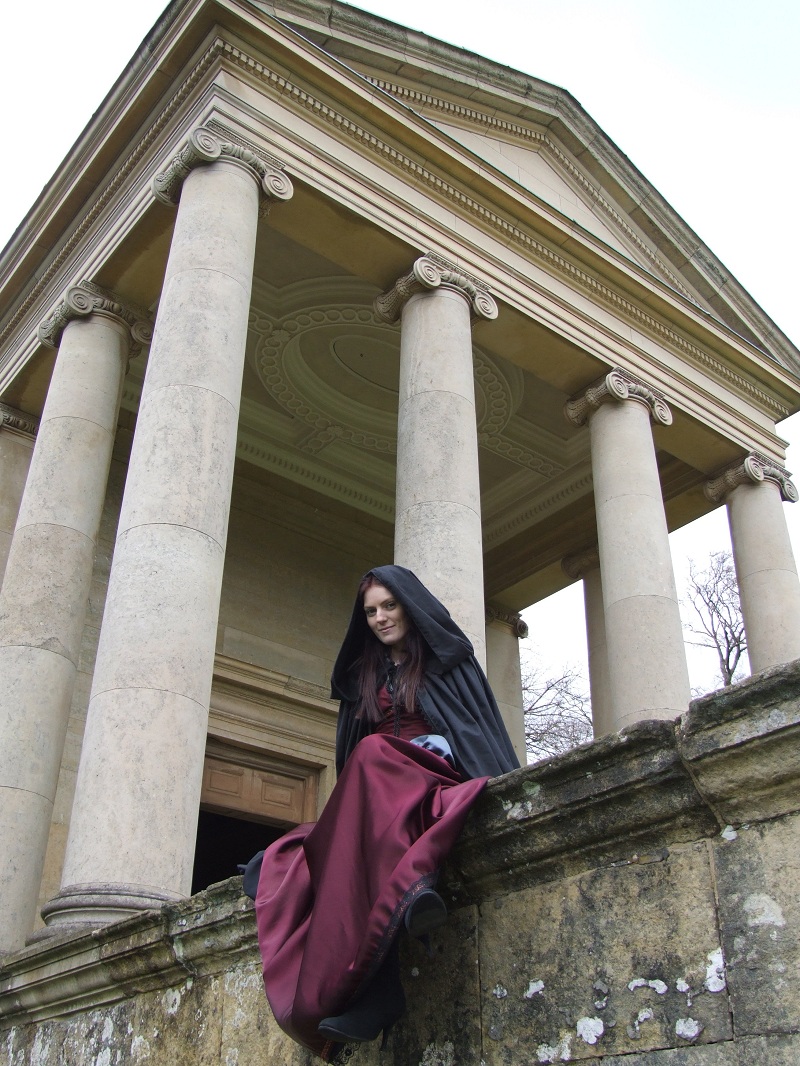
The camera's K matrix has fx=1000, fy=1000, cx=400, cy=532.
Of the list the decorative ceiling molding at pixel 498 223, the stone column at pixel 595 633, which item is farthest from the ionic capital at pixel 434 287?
the stone column at pixel 595 633

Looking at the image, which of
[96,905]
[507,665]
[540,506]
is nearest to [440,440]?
[96,905]

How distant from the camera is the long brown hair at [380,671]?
4434 millimetres

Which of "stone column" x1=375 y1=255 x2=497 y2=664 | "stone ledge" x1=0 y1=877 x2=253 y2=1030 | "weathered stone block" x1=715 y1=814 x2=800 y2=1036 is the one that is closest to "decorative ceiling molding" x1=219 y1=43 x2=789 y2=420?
"stone column" x1=375 y1=255 x2=497 y2=664

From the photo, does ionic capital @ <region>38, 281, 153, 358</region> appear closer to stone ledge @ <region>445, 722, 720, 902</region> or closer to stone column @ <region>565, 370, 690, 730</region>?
stone column @ <region>565, 370, 690, 730</region>

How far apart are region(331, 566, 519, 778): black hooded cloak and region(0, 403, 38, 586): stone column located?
10669 millimetres

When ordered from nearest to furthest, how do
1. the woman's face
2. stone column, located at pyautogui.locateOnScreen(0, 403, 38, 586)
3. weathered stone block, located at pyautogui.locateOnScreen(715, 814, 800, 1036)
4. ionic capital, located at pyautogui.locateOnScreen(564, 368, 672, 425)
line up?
weathered stone block, located at pyautogui.locateOnScreen(715, 814, 800, 1036) → the woman's face → stone column, located at pyautogui.locateOnScreen(0, 403, 38, 586) → ionic capital, located at pyautogui.locateOnScreen(564, 368, 672, 425)

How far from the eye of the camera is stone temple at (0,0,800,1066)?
3215 millimetres

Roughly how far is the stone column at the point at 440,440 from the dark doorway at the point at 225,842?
9678 mm

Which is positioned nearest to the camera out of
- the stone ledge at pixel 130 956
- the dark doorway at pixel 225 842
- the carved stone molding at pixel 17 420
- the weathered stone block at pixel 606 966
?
the weathered stone block at pixel 606 966

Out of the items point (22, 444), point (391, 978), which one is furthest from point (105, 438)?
point (391, 978)

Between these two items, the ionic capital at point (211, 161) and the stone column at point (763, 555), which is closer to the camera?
the ionic capital at point (211, 161)

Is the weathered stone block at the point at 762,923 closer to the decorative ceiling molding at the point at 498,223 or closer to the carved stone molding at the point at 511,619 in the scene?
the decorative ceiling molding at the point at 498,223

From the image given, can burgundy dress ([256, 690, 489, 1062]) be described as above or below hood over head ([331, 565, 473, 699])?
below

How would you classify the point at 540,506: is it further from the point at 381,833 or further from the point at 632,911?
the point at 632,911
